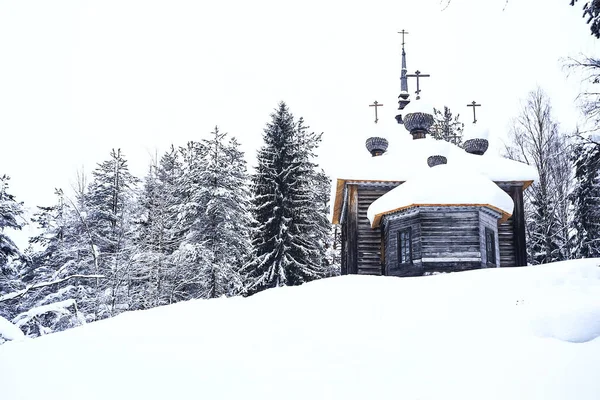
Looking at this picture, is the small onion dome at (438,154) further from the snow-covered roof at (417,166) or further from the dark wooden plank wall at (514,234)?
the dark wooden plank wall at (514,234)

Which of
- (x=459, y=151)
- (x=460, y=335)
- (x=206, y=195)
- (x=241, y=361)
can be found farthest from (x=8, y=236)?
(x=459, y=151)

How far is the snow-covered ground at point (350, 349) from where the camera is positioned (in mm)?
5301

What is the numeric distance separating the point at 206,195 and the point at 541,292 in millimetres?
21176

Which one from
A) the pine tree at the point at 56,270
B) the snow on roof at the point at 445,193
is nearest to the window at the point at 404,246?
the snow on roof at the point at 445,193

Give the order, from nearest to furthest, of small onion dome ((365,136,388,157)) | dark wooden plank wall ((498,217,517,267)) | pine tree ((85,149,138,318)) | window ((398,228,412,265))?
window ((398,228,412,265)) < dark wooden plank wall ((498,217,517,267)) < small onion dome ((365,136,388,157)) < pine tree ((85,149,138,318))

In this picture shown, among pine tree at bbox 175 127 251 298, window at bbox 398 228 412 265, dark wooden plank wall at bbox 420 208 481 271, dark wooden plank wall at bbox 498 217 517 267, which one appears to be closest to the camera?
dark wooden plank wall at bbox 420 208 481 271

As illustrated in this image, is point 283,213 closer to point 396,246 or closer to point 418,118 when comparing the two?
point 418,118

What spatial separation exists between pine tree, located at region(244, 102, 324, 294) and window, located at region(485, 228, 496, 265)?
1053 cm

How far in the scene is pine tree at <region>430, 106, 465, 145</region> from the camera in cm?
4131

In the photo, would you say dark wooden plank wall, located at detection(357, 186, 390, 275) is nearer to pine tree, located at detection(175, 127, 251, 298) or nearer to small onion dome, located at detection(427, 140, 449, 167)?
small onion dome, located at detection(427, 140, 449, 167)

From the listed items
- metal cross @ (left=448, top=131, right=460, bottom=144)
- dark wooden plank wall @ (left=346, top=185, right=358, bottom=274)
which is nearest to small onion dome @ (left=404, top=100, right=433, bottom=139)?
dark wooden plank wall @ (left=346, top=185, right=358, bottom=274)

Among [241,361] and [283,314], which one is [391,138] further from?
[241,361]

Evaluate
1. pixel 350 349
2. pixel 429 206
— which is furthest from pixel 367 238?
pixel 350 349

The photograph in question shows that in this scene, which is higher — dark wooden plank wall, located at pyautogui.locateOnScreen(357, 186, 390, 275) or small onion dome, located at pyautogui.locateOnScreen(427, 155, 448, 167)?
small onion dome, located at pyautogui.locateOnScreen(427, 155, 448, 167)
